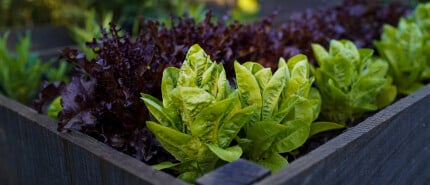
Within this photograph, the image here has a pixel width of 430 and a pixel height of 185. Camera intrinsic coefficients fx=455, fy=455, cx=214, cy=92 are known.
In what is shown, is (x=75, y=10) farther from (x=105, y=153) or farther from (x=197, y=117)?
(x=197, y=117)

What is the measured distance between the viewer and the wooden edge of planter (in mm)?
1012

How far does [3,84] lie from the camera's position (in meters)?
2.38

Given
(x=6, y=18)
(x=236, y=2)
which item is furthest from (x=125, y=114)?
(x=236, y=2)

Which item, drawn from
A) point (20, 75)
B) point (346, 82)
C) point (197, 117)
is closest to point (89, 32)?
point (20, 75)

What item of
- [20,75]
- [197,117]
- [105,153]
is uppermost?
[197,117]

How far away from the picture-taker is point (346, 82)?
1.68 meters

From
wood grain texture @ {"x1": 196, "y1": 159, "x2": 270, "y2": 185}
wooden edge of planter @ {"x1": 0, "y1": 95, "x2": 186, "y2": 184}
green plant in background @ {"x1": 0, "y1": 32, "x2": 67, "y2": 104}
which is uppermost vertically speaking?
wood grain texture @ {"x1": 196, "y1": 159, "x2": 270, "y2": 185}

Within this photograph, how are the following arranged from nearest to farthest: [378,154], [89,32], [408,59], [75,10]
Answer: [378,154] → [408,59] → [89,32] → [75,10]

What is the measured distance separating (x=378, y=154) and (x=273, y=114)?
31 cm

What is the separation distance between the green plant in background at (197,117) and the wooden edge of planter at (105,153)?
113 millimetres

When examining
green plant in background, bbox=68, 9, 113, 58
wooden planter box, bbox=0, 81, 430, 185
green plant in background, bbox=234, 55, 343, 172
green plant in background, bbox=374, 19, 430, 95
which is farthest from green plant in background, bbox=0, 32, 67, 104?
green plant in background, bbox=374, 19, 430, 95

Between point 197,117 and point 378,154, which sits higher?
point 197,117

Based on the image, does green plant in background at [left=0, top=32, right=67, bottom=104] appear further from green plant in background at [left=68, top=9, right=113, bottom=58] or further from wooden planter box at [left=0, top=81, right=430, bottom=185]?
wooden planter box at [left=0, top=81, right=430, bottom=185]

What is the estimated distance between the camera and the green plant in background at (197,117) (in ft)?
3.65
